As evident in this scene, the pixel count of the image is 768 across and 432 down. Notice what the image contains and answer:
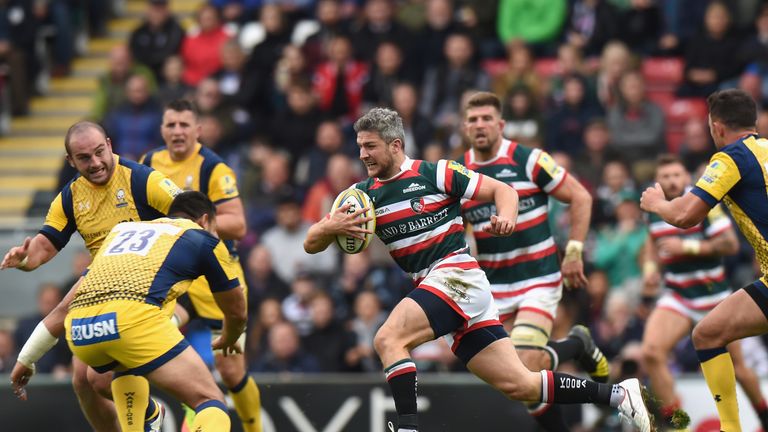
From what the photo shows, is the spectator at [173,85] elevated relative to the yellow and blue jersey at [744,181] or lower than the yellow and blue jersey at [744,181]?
lower

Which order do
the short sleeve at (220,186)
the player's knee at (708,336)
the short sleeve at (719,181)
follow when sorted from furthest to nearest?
the short sleeve at (220,186)
the player's knee at (708,336)
the short sleeve at (719,181)

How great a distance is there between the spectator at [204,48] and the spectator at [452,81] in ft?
12.0

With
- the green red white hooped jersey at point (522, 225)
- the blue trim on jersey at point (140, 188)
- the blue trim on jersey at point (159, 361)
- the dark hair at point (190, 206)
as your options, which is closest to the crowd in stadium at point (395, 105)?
the green red white hooped jersey at point (522, 225)

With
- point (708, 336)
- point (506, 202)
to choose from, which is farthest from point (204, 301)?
point (708, 336)

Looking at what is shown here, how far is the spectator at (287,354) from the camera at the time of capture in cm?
1435

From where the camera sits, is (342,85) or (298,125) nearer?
(298,125)

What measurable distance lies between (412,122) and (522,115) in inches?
59.6

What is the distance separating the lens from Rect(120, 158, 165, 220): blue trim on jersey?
9547mm

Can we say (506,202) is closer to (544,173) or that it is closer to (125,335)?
(544,173)

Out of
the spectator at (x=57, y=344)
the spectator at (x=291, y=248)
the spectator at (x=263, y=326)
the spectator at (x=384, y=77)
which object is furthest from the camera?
the spectator at (x=384, y=77)

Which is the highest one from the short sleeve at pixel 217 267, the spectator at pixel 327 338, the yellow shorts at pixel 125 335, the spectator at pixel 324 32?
the spectator at pixel 324 32

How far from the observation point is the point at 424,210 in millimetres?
8812

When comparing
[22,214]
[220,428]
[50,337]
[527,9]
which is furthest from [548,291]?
[22,214]

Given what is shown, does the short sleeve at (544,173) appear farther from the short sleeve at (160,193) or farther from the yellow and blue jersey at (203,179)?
the short sleeve at (160,193)
